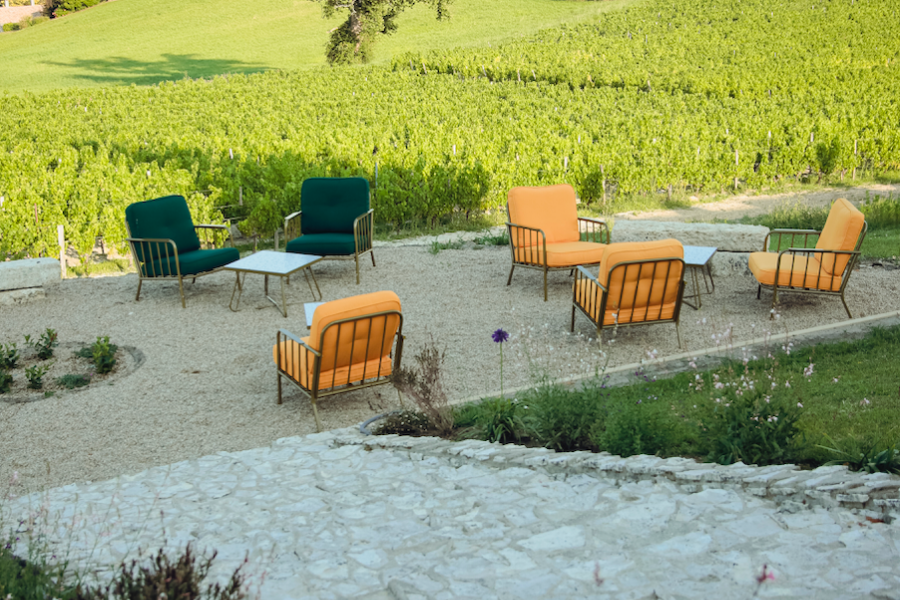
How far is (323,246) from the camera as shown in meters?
8.84


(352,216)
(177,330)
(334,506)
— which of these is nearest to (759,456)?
(334,506)

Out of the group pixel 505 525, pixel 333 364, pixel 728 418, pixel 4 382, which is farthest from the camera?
pixel 4 382

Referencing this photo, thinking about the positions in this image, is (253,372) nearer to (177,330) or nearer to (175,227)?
(177,330)

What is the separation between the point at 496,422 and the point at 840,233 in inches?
166

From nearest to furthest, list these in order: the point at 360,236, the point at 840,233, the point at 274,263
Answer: the point at 840,233 < the point at 274,263 < the point at 360,236

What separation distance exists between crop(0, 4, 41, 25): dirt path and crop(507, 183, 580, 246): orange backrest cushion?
6937cm

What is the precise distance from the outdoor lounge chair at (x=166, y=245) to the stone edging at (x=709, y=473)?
15.2 feet

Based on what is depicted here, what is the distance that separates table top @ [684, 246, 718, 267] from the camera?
7434 millimetres

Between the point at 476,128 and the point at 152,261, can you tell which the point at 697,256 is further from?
the point at 476,128

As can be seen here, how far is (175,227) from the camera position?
338 inches

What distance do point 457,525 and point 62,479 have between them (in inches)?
108

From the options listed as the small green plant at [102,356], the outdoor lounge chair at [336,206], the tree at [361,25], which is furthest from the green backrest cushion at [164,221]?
the tree at [361,25]

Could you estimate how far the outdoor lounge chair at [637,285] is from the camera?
20.4 feet

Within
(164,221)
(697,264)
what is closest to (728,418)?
(697,264)
